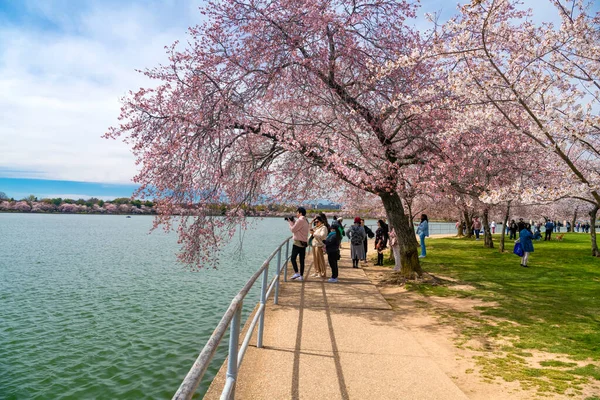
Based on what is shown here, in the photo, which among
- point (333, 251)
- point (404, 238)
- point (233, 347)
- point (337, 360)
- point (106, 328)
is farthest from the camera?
point (404, 238)

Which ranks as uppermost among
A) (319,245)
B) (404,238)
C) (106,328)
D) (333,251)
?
(404,238)

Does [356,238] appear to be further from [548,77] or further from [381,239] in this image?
[548,77]

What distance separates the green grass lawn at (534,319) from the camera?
5.17 m

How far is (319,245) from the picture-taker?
1123 cm

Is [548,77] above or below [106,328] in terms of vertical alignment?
above

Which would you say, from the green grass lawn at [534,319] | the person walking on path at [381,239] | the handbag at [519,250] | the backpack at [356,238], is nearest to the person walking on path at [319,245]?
the backpack at [356,238]

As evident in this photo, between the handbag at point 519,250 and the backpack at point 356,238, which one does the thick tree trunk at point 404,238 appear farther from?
the handbag at point 519,250

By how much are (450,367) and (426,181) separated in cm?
606

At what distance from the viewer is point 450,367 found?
17.4 feet

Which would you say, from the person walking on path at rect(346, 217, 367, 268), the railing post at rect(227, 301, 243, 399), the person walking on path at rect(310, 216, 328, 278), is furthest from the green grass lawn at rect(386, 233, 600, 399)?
the railing post at rect(227, 301, 243, 399)

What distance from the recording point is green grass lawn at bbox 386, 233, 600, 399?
5.17 m

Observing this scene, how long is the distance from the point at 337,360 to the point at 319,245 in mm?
6217

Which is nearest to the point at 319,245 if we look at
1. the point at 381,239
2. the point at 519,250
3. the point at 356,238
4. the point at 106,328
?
the point at 356,238

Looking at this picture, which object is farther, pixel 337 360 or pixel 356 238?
pixel 356 238
